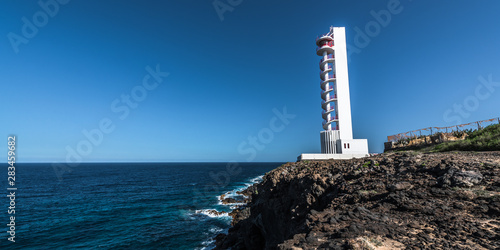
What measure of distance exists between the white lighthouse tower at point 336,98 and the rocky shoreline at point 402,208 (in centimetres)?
2417

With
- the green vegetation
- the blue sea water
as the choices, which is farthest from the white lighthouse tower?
the blue sea water

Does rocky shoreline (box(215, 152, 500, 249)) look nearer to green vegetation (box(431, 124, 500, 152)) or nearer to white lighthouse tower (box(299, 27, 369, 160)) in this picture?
green vegetation (box(431, 124, 500, 152))

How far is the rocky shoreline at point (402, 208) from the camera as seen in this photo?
5477 mm

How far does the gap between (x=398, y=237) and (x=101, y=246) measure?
2706 cm

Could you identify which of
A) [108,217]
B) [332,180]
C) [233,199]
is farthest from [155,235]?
[332,180]

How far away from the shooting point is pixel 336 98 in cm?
3994

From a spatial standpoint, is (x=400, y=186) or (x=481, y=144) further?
(x=481, y=144)

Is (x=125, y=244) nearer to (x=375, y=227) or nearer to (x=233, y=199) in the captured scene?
(x=233, y=199)

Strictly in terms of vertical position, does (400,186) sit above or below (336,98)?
below

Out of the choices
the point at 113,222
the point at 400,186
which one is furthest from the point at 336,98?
the point at 113,222

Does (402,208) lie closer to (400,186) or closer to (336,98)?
(400,186)

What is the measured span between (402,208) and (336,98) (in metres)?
35.3

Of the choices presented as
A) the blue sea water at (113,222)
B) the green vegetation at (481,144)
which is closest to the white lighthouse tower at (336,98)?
the green vegetation at (481,144)

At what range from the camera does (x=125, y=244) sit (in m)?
22.2
